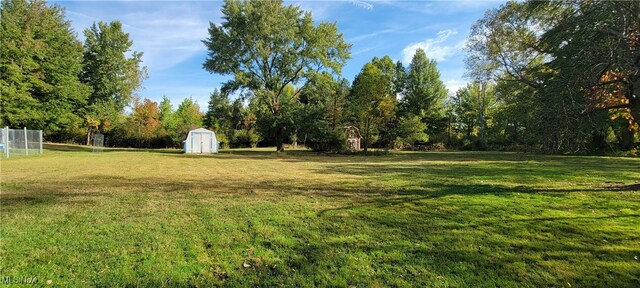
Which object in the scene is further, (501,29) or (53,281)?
(501,29)

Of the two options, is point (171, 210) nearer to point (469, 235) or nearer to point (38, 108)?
point (469, 235)

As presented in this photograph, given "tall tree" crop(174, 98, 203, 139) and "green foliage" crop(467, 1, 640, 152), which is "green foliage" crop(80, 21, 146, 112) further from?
"green foliage" crop(467, 1, 640, 152)

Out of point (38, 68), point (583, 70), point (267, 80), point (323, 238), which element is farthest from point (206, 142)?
point (583, 70)

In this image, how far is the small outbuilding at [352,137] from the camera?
33250 mm

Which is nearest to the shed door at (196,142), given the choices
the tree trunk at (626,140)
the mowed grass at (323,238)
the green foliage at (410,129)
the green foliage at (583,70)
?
the green foliage at (410,129)

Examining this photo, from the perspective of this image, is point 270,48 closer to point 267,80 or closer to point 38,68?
point 267,80

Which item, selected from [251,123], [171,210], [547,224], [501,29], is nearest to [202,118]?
[251,123]

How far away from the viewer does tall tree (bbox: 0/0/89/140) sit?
89.3 feet

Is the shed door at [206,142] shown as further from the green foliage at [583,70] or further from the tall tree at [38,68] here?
the green foliage at [583,70]

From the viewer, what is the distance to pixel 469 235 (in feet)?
15.6

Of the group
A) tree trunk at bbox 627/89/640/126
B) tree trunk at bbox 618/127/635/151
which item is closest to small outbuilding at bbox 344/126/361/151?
tree trunk at bbox 618/127/635/151

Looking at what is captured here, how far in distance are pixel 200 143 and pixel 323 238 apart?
30930 millimetres

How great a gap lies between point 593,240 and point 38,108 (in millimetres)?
39615

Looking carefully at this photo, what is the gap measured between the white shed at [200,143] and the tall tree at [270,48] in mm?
5301
